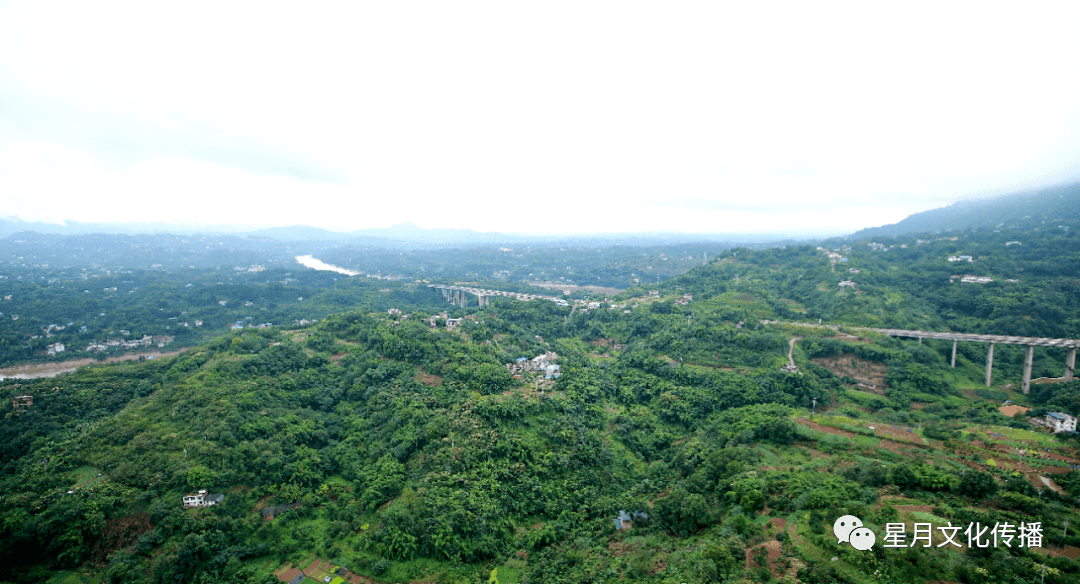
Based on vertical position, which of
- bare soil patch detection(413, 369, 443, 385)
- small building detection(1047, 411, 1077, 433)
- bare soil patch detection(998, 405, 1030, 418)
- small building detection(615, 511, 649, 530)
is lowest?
small building detection(615, 511, 649, 530)

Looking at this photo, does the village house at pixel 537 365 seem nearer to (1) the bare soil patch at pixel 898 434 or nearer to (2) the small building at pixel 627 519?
(2) the small building at pixel 627 519

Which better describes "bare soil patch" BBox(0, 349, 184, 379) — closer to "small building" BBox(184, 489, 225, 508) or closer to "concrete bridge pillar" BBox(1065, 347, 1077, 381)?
"small building" BBox(184, 489, 225, 508)

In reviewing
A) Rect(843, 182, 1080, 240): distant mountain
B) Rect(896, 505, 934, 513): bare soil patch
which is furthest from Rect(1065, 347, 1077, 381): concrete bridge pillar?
Rect(843, 182, 1080, 240): distant mountain

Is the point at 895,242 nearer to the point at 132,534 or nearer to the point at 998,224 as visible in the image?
the point at 998,224

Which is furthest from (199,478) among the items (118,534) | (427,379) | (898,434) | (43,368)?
(43,368)

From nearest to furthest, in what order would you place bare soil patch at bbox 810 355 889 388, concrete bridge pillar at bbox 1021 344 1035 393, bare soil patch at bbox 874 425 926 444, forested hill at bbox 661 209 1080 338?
1. bare soil patch at bbox 874 425 926 444
2. concrete bridge pillar at bbox 1021 344 1035 393
3. bare soil patch at bbox 810 355 889 388
4. forested hill at bbox 661 209 1080 338

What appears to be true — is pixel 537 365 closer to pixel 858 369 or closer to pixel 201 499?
pixel 201 499

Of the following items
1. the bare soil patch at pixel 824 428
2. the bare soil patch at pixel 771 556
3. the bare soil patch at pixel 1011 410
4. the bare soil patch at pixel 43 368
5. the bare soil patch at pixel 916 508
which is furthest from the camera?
the bare soil patch at pixel 43 368

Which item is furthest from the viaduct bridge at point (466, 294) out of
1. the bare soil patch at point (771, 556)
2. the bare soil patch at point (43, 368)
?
the bare soil patch at point (771, 556)

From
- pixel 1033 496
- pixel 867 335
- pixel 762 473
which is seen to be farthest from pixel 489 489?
pixel 867 335
